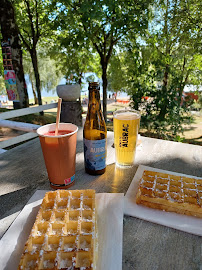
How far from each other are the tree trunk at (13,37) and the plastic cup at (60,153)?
6314 mm

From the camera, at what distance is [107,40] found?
23.6 ft

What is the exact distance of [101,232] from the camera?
2.49 feet

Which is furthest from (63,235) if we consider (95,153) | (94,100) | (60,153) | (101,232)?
(94,100)

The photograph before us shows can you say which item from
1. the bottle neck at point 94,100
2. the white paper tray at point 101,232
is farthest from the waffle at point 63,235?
the bottle neck at point 94,100

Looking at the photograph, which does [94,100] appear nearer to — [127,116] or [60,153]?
[127,116]

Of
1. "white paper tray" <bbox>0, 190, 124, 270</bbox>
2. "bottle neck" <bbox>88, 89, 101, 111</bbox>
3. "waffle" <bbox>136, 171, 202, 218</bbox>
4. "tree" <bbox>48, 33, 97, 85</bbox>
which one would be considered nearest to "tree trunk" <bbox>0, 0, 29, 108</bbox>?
"tree" <bbox>48, 33, 97, 85</bbox>

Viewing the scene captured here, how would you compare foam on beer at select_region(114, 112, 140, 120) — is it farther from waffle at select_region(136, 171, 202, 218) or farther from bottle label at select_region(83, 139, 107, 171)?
waffle at select_region(136, 171, 202, 218)

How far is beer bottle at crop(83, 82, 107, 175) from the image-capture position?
1080 millimetres

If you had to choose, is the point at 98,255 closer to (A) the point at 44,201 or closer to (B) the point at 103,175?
(A) the point at 44,201

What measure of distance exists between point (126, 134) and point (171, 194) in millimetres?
435

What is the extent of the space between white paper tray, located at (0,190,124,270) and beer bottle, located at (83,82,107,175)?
0.72 feet

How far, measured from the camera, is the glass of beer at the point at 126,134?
1165 mm

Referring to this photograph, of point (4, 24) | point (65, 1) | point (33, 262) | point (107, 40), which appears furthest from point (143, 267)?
point (107, 40)

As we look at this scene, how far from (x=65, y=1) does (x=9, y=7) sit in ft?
6.36
